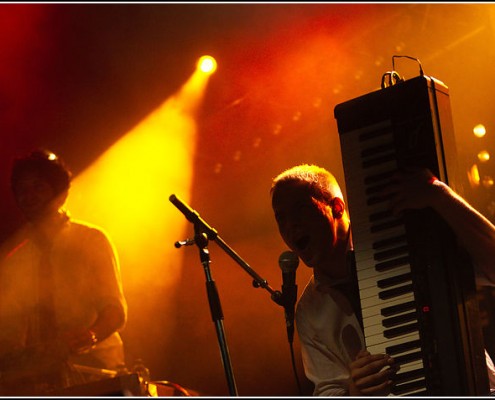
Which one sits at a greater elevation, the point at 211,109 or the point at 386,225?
the point at 211,109

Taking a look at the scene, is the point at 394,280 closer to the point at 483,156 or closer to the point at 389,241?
the point at 389,241

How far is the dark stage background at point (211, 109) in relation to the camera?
17.2 ft

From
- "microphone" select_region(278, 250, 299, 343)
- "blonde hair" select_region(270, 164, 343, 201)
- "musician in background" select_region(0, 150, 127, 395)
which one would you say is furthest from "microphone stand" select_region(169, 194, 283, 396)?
"musician in background" select_region(0, 150, 127, 395)

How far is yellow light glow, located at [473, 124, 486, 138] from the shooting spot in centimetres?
432

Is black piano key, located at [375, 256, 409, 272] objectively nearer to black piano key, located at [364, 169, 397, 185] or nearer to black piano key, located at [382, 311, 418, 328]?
black piano key, located at [382, 311, 418, 328]

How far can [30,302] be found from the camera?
4285mm

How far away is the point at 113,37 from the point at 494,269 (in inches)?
165

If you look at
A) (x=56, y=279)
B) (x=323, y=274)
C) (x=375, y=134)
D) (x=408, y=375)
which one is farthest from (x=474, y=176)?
(x=56, y=279)

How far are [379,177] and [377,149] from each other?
0.31ft

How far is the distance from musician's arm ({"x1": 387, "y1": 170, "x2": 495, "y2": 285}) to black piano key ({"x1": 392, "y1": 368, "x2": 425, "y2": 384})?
38 cm

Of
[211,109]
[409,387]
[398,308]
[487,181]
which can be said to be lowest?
[409,387]

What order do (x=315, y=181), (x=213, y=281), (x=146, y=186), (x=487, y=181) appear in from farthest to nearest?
(x=146, y=186) < (x=487, y=181) < (x=213, y=281) < (x=315, y=181)

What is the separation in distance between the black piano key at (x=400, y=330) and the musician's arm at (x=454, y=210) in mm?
283

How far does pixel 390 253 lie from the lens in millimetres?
2234
